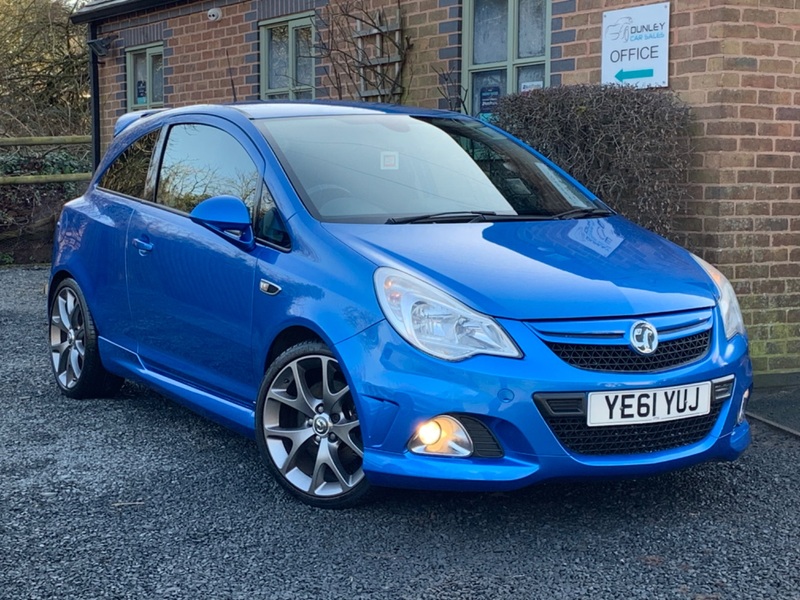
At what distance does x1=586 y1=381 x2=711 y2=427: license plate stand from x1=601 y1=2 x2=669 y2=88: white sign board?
370 centimetres

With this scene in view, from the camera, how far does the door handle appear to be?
517 cm

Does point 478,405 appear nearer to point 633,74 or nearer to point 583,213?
point 583,213

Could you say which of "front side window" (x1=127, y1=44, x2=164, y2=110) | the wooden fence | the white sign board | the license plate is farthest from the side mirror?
the wooden fence

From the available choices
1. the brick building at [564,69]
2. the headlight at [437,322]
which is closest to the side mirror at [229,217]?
the headlight at [437,322]

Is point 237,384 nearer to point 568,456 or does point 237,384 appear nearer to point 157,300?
point 157,300

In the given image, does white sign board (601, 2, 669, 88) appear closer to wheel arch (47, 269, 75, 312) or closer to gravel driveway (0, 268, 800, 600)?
gravel driveway (0, 268, 800, 600)

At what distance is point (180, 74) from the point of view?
12500mm

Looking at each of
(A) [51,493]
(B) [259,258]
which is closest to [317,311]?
(B) [259,258]

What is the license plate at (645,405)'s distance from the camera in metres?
3.69

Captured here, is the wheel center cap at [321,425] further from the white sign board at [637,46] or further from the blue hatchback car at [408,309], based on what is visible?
the white sign board at [637,46]

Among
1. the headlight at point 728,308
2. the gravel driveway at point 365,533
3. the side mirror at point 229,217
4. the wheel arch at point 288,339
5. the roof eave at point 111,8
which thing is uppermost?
the roof eave at point 111,8

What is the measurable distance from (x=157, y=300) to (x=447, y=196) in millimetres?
1463

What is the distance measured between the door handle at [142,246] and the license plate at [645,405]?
244 centimetres

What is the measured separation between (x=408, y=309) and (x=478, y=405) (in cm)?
42
